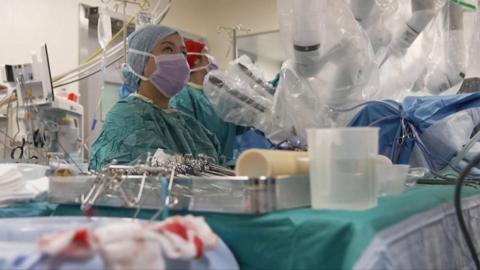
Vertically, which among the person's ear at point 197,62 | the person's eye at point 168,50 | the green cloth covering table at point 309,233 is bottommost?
the green cloth covering table at point 309,233

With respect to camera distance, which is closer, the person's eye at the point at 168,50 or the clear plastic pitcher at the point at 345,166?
the clear plastic pitcher at the point at 345,166

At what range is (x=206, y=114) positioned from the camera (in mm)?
2254

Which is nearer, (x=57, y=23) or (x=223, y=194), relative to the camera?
(x=223, y=194)

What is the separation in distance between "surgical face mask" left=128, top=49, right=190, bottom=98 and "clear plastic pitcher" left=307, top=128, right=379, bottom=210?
125cm

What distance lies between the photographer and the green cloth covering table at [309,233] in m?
0.64

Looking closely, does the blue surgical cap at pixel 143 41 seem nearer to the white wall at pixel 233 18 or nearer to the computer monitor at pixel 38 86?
the computer monitor at pixel 38 86

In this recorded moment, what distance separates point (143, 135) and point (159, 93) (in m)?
0.38

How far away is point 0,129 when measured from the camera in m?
2.85

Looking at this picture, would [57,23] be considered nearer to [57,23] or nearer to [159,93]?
[57,23]

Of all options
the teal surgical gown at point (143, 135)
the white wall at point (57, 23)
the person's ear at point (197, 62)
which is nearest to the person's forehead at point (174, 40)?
the teal surgical gown at point (143, 135)

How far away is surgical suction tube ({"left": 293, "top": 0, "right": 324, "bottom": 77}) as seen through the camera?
1282 mm

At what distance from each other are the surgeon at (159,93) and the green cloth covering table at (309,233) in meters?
0.98

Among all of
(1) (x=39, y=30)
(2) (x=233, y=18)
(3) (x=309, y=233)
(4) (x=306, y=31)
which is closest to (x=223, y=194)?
(3) (x=309, y=233)

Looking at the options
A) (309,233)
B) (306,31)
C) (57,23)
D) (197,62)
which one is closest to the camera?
(309,233)
